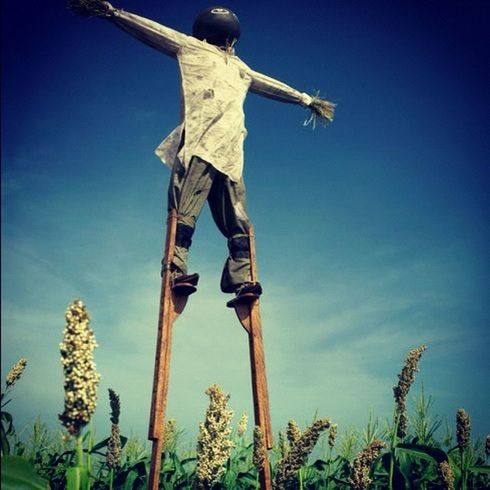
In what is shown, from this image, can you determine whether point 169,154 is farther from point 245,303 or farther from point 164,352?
point 164,352

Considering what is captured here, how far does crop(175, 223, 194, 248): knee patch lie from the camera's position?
14.2 feet

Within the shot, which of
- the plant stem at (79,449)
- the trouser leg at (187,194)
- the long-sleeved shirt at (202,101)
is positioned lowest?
the plant stem at (79,449)

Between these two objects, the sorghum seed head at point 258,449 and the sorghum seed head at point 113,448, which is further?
the sorghum seed head at point 113,448

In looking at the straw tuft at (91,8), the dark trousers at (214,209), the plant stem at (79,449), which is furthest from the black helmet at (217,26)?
the plant stem at (79,449)

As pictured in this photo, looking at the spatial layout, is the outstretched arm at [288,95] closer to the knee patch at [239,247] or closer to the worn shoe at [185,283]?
the knee patch at [239,247]

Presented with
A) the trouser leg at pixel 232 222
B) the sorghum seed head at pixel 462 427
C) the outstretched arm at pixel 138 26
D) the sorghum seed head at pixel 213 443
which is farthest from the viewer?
the trouser leg at pixel 232 222

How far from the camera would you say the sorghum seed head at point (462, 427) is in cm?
304

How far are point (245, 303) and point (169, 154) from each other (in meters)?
1.69

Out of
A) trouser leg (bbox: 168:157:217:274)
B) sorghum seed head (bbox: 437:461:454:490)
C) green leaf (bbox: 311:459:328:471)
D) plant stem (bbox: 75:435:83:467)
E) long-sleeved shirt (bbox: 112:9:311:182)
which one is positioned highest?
long-sleeved shirt (bbox: 112:9:311:182)

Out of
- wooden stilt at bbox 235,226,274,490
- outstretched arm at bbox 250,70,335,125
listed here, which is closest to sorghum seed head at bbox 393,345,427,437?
wooden stilt at bbox 235,226,274,490

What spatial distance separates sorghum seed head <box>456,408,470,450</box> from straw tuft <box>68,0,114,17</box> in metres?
4.47

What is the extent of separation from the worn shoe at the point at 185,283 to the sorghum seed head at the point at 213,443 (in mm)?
1769

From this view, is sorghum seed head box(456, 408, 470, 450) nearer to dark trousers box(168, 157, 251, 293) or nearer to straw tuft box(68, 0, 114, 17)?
dark trousers box(168, 157, 251, 293)

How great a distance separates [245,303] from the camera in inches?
176
